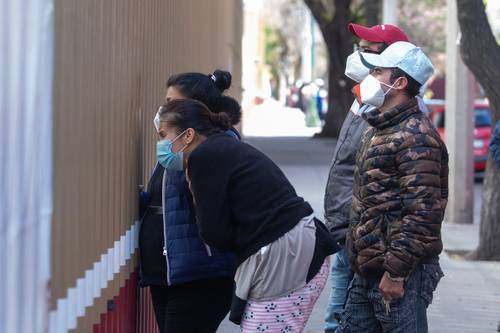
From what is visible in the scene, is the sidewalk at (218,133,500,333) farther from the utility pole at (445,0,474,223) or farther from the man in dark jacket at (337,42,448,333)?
the man in dark jacket at (337,42,448,333)

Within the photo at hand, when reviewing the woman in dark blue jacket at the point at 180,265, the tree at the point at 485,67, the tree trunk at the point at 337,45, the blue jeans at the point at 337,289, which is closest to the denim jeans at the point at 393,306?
the woman in dark blue jacket at the point at 180,265

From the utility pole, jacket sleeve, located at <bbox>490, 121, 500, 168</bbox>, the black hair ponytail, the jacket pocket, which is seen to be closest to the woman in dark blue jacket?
the black hair ponytail

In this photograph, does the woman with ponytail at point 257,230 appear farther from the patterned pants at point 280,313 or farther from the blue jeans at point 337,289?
the blue jeans at point 337,289

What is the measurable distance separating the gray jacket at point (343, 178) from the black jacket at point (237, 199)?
5.85 ft

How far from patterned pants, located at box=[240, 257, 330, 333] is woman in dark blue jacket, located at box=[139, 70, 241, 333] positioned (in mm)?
518

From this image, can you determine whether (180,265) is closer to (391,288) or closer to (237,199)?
(237,199)

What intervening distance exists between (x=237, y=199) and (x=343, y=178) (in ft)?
6.32

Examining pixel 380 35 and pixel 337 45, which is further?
pixel 337 45

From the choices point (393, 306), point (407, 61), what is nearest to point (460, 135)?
point (407, 61)

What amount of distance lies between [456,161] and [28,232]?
Answer: 1106cm

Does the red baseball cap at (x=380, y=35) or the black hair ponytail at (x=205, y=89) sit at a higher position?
the red baseball cap at (x=380, y=35)

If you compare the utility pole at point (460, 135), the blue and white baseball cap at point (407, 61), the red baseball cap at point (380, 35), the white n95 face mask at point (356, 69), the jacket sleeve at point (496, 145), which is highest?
the red baseball cap at point (380, 35)

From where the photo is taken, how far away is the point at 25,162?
3021 millimetres

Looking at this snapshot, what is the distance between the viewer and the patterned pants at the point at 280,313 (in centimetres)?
401
